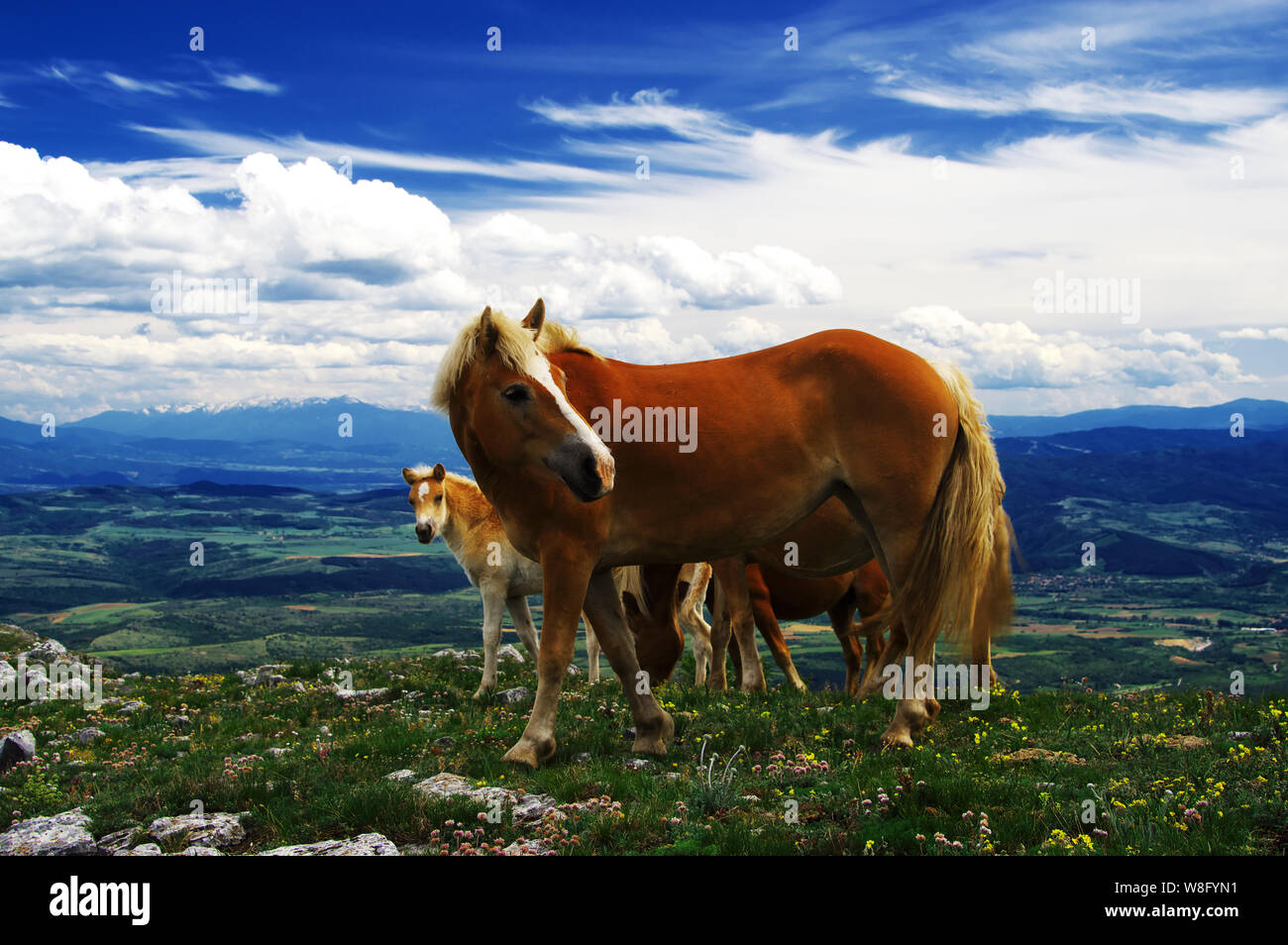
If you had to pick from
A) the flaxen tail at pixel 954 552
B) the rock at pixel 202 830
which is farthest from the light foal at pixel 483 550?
the flaxen tail at pixel 954 552

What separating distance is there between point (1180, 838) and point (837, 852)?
220 cm

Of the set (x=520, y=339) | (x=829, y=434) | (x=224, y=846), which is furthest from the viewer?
(x=829, y=434)

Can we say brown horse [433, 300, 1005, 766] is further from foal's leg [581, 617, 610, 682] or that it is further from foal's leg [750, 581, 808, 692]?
foal's leg [581, 617, 610, 682]

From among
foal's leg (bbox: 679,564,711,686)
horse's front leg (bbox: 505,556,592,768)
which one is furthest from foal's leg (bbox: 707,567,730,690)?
horse's front leg (bbox: 505,556,592,768)

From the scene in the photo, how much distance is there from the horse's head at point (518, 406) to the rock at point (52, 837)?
4.48 m

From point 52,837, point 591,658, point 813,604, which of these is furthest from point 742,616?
point 52,837

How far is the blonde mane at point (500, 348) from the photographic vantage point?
8.49m

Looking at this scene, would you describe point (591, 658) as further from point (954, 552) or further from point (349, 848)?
point (349, 848)

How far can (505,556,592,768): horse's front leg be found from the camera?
8688mm

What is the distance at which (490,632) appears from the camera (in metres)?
17.2

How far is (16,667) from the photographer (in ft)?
65.4

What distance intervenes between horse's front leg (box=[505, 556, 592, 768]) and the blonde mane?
1.83m
